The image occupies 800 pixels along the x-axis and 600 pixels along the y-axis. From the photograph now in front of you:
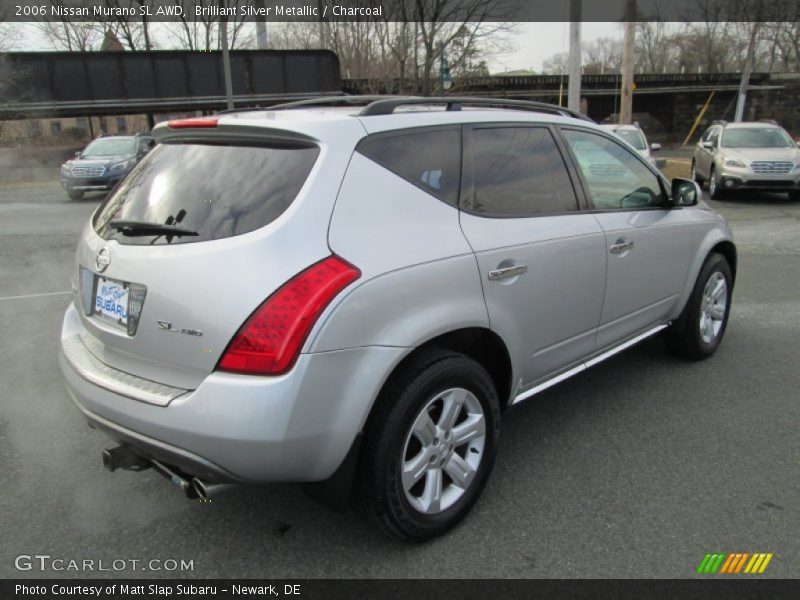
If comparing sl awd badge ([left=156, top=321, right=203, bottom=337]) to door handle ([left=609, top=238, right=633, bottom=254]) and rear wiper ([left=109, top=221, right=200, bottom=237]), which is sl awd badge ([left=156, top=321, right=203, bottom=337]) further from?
door handle ([left=609, top=238, right=633, bottom=254])

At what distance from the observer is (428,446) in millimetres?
2445

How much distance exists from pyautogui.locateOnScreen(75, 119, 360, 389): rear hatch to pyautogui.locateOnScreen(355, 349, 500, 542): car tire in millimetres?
613

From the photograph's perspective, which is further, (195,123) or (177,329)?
(195,123)

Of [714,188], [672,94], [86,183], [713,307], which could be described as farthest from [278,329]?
[672,94]

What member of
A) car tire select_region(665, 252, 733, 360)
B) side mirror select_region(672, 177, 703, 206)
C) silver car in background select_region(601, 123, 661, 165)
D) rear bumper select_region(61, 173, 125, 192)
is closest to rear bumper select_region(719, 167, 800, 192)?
silver car in background select_region(601, 123, 661, 165)

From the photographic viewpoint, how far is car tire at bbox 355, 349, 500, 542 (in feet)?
7.36

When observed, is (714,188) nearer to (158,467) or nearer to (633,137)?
(633,137)

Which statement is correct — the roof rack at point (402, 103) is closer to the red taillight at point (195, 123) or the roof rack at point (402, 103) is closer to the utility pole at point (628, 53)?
the red taillight at point (195, 123)

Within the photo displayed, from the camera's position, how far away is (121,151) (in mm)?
16766

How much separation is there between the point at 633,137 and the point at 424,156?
13026 millimetres

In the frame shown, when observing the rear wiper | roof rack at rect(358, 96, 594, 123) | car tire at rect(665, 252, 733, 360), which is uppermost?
roof rack at rect(358, 96, 594, 123)

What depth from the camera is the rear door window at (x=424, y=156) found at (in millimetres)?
2432

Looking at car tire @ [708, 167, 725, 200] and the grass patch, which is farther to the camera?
the grass patch
